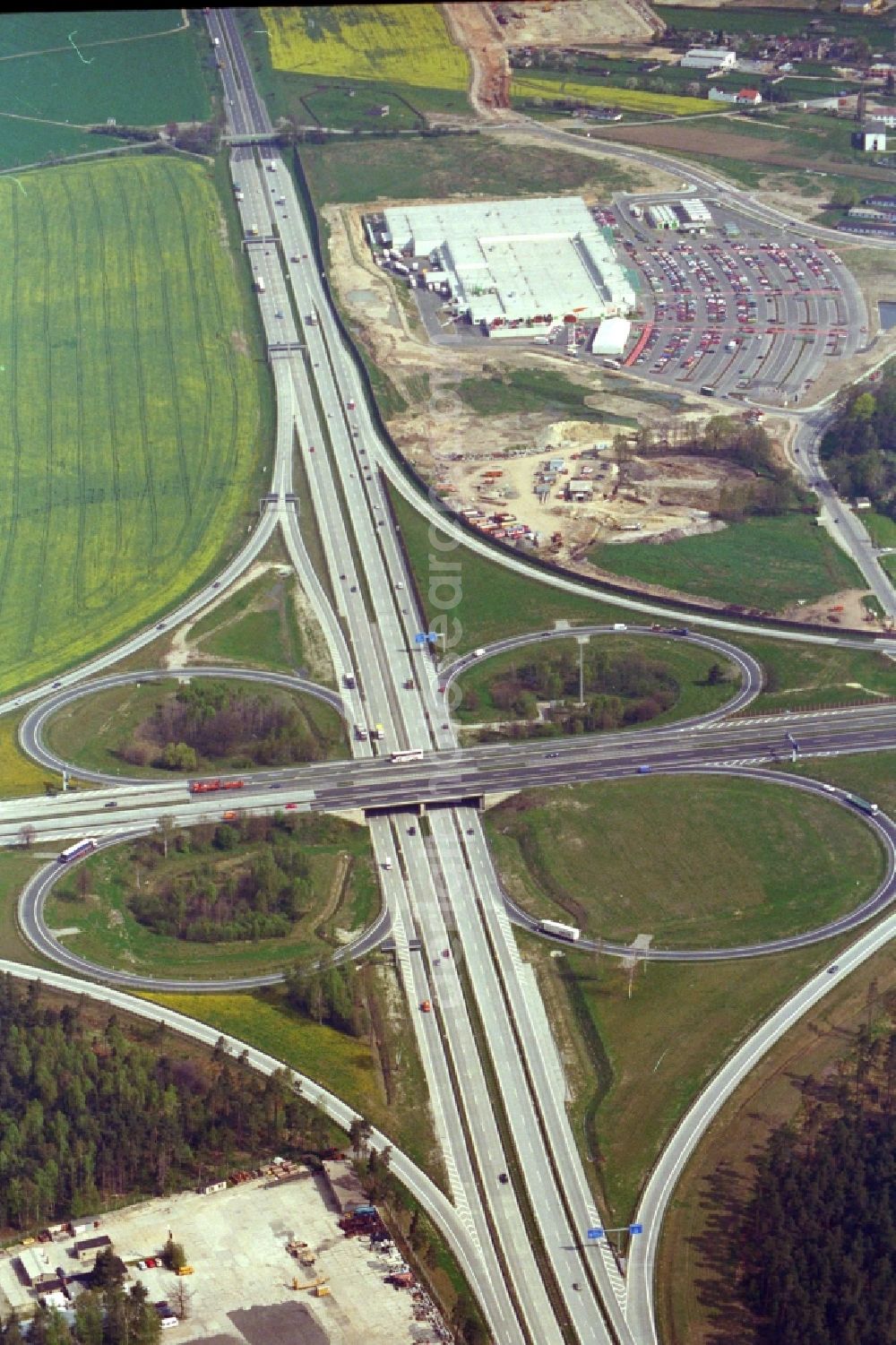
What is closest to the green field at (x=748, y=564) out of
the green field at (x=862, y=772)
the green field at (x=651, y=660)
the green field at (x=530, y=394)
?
the green field at (x=651, y=660)

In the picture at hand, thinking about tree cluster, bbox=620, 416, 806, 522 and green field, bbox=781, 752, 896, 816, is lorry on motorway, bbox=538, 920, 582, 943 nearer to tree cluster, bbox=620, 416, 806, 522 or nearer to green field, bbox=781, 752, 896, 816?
green field, bbox=781, 752, 896, 816

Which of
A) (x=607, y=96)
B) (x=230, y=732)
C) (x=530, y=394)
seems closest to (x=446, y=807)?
(x=230, y=732)

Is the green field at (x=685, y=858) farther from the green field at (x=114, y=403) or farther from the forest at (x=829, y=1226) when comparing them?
the green field at (x=114, y=403)

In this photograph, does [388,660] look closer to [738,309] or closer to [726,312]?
[726,312]

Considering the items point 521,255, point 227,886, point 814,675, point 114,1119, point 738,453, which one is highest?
point 521,255

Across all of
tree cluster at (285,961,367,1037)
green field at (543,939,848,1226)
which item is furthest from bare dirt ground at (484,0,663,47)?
tree cluster at (285,961,367,1037)

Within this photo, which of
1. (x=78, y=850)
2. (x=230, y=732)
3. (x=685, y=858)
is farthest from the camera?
(x=230, y=732)
